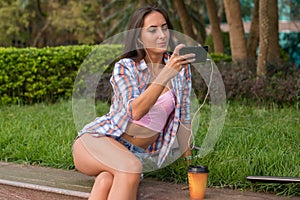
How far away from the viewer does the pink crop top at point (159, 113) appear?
3.21 meters

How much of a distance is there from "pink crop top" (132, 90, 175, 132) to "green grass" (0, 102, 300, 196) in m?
0.38

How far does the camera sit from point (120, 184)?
283cm

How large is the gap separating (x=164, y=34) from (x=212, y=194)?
38.4 inches

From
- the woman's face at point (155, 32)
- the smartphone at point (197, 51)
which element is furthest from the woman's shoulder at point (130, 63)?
the smartphone at point (197, 51)

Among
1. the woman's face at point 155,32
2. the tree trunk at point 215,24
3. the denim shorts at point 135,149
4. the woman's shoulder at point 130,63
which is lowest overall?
the denim shorts at point 135,149

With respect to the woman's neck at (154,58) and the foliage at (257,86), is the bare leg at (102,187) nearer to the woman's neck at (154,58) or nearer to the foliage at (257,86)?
the woman's neck at (154,58)

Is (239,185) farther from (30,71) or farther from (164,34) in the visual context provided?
(30,71)

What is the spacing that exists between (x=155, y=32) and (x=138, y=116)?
52 centimetres

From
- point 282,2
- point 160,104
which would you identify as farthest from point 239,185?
point 282,2

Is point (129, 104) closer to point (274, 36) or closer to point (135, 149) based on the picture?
point (135, 149)

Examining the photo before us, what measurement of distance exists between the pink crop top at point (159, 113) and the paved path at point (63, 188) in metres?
0.38

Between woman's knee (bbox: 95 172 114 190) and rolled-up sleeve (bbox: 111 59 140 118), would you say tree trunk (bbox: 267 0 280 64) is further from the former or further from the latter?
woman's knee (bbox: 95 172 114 190)

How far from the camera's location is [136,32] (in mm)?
3164

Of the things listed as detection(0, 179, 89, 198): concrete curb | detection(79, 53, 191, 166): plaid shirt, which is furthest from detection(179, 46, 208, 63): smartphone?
detection(0, 179, 89, 198): concrete curb
